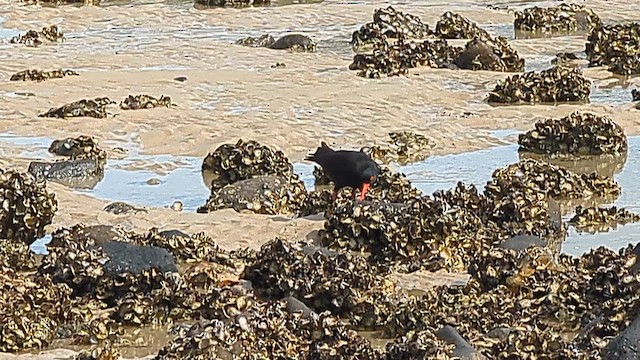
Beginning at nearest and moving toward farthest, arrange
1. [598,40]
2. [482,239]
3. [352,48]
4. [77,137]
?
[482,239], [77,137], [598,40], [352,48]

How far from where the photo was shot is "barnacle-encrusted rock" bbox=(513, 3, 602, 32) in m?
21.4

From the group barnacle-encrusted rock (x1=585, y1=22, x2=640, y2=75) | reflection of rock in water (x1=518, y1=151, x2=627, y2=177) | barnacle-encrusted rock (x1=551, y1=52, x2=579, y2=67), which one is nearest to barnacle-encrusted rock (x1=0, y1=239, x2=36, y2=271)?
reflection of rock in water (x1=518, y1=151, x2=627, y2=177)

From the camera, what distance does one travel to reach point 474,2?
83.9 ft

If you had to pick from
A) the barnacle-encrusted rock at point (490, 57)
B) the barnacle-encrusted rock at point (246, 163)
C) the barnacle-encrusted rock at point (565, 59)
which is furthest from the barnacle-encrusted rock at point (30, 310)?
the barnacle-encrusted rock at point (565, 59)

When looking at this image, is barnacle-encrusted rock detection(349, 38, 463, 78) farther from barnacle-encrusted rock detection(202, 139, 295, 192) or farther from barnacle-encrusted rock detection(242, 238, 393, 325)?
barnacle-encrusted rock detection(242, 238, 393, 325)

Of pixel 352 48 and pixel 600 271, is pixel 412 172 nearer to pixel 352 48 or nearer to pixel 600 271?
pixel 600 271

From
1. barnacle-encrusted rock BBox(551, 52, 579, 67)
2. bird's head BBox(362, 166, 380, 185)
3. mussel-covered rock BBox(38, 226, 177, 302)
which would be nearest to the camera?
mussel-covered rock BBox(38, 226, 177, 302)

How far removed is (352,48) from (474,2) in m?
6.46

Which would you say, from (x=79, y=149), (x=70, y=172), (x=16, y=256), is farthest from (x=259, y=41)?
(x=16, y=256)

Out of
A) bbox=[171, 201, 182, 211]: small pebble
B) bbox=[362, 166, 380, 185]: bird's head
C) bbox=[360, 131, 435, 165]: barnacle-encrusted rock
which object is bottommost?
bbox=[360, 131, 435, 165]: barnacle-encrusted rock

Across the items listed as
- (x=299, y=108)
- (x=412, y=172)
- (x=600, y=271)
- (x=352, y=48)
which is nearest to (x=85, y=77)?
(x=299, y=108)

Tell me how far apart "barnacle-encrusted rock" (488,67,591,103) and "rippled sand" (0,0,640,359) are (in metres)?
0.28

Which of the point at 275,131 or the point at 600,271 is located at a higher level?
the point at 600,271

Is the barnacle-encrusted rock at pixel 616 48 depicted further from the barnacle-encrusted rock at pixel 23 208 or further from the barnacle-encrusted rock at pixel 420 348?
the barnacle-encrusted rock at pixel 420 348
